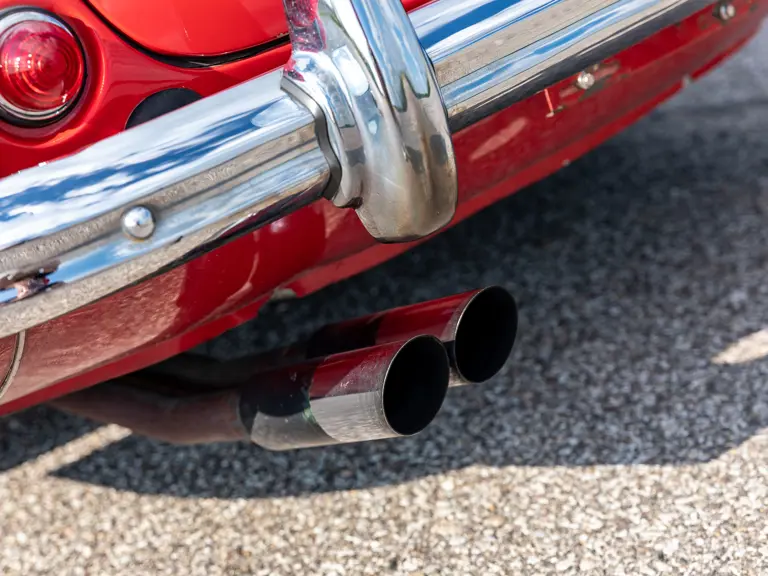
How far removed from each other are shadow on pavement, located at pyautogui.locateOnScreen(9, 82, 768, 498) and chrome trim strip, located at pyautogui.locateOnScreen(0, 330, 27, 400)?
2.74ft

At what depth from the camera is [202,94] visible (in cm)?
167

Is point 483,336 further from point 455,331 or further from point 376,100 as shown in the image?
point 376,100

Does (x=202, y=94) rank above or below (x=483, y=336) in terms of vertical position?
above

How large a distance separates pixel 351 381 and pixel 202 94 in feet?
1.91

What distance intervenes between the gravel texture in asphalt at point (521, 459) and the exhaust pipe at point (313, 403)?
11.9 inches

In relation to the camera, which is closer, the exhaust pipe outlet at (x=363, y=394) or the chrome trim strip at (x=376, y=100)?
the chrome trim strip at (x=376, y=100)

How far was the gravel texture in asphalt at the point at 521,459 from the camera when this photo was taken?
2.04 m

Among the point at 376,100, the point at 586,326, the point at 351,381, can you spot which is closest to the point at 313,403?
the point at 351,381

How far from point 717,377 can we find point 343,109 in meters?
1.52

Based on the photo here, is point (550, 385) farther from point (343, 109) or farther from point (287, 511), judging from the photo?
point (343, 109)


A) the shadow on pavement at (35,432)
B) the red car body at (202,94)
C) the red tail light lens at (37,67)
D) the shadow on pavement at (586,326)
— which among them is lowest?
the shadow on pavement at (586,326)

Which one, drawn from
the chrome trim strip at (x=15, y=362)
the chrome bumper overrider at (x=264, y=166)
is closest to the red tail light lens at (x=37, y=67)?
the chrome bumper overrider at (x=264, y=166)

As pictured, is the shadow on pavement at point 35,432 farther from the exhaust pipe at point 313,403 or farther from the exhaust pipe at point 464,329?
the exhaust pipe at point 464,329

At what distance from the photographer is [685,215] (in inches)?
127
